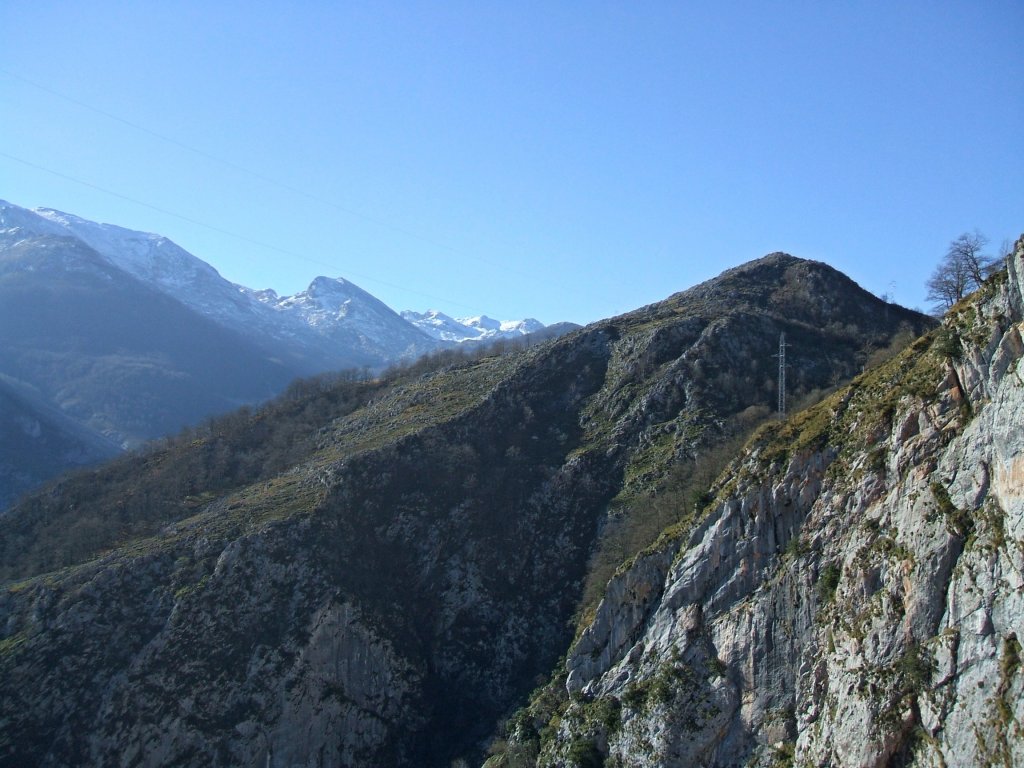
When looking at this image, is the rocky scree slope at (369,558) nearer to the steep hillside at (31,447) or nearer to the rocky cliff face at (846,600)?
the rocky cliff face at (846,600)

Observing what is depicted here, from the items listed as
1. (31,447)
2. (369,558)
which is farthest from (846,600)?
(31,447)

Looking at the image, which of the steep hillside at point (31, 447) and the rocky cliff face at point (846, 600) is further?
the steep hillside at point (31, 447)

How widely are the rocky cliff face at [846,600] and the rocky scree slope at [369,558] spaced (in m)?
11.4

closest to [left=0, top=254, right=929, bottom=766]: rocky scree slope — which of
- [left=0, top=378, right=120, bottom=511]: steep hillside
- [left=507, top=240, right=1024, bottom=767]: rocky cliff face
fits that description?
[left=507, top=240, right=1024, bottom=767]: rocky cliff face

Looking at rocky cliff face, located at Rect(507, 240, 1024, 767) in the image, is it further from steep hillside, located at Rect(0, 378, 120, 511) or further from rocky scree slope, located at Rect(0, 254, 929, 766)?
steep hillside, located at Rect(0, 378, 120, 511)

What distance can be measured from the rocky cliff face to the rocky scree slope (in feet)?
37.5

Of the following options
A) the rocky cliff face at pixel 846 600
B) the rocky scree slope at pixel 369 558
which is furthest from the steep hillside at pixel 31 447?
the rocky cliff face at pixel 846 600

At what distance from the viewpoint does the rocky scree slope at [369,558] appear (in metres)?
54.4

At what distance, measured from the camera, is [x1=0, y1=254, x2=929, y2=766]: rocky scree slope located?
5441cm

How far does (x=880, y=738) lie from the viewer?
31125 mm

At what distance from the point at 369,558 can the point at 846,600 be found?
124 feet

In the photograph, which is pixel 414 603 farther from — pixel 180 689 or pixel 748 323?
pixel 748 323

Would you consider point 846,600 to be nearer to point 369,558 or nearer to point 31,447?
point 369,558

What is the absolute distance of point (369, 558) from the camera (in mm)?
65000
